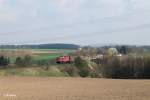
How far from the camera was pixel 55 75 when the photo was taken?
2879 inches

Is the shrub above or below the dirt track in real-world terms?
above

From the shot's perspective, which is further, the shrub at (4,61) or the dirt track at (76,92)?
the shrub at (4,61)

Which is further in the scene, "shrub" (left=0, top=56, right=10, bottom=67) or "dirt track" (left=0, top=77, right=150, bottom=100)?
"shrub" (left=0, top=56, right=10, bottom=67)

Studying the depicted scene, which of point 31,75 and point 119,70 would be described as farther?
point 119,70

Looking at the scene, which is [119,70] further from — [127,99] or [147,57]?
[127,99]

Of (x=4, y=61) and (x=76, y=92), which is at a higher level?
(x=4, y=61)

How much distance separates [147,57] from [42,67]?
62.6 feet

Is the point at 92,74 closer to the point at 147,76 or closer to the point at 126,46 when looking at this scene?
the point at 147,76

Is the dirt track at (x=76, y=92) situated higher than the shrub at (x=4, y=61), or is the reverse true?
the shrub at (x=4, y=61)

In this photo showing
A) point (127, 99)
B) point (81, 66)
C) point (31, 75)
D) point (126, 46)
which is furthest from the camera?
point (126, 46)

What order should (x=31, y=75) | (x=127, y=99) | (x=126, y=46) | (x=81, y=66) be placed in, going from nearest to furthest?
(x=127, y=99) → (x=31, y=75) → (x=81, y=66) → (x=126, y=46)

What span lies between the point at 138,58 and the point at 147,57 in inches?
63.5

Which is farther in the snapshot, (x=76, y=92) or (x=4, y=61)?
(x=4, y=61)

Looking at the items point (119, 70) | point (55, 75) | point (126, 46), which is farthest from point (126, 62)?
point (126, 46)
